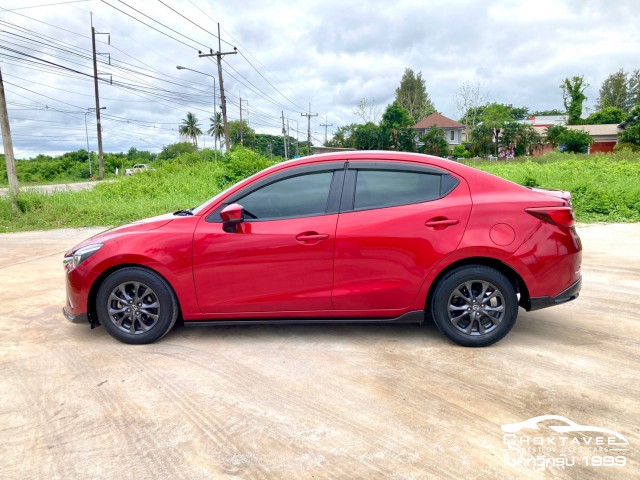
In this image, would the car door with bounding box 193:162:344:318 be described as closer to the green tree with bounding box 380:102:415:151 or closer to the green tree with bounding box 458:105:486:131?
the green tree with bounding box 380:102:415:151

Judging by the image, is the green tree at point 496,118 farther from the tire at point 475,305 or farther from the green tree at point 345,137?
the tire at point 475,305

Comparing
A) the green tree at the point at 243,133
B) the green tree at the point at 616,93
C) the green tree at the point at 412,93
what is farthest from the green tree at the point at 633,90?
the green tree at the point at 243,133

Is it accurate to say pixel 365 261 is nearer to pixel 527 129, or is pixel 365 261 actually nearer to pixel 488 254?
pixel 488 254

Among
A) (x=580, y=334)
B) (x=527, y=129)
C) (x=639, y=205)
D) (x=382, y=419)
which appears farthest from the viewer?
(x=527, y=129)

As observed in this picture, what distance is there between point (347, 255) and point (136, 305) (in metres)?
1.87

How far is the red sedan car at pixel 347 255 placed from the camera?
146 inches

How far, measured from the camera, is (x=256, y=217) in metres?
3.89

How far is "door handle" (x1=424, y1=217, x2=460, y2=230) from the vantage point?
3717mm

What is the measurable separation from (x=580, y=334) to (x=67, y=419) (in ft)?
13.6

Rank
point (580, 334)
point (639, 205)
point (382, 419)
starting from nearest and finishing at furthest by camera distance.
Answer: point (382, 419) < point (580, 334) < point (639, 205)

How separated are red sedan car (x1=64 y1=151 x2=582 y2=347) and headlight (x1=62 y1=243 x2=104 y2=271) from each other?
14 millimetres

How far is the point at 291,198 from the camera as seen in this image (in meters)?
3.90

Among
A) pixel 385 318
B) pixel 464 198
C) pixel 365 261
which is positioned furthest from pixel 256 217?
pixel 464 198

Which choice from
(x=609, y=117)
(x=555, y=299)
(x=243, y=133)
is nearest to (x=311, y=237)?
(x=555, y=299)
